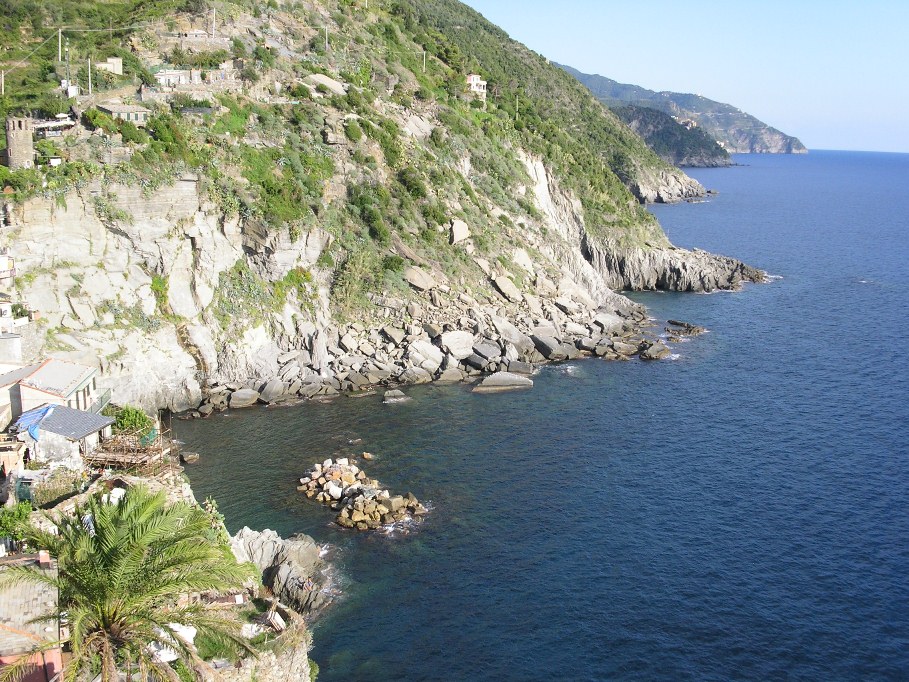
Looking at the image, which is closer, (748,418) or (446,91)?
(748,418)

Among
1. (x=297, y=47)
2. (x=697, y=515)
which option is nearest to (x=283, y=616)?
(x=697, y=515)

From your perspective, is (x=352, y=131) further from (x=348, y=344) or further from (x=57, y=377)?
(x=57, y=377)

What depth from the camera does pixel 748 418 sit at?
55625 mm

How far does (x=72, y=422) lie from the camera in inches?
1368

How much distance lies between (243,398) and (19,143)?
72.9 ft

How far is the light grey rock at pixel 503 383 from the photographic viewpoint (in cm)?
6088

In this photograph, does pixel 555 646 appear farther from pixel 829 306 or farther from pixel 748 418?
pixel 829 306

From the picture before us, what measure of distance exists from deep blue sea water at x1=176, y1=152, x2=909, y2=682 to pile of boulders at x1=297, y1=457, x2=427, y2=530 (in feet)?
3.10

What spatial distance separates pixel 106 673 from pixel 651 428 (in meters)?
41.8

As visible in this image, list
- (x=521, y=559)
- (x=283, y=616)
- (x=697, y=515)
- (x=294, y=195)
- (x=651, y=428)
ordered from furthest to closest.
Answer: (x=294, y=195), (x=651, y=428), (x=697, y=515), (x=521, y=559), (x=283, y=616)

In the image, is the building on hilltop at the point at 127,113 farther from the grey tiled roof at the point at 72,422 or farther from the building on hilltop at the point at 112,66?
the grey tiled roof at the point at 72,422

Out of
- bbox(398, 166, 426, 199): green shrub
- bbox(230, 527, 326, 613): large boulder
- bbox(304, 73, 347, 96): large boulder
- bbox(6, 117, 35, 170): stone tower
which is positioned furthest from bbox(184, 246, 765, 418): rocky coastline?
bbox(304, 73, 347, 96): large boulder

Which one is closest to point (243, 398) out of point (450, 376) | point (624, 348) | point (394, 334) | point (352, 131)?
point (394, 334)

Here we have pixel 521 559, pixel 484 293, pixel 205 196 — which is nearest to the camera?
pixel 521 559
